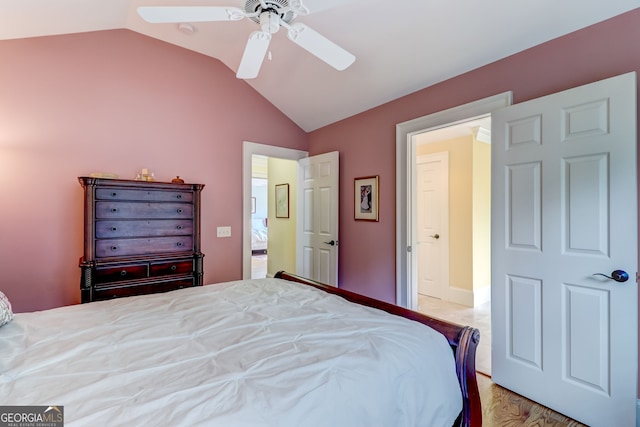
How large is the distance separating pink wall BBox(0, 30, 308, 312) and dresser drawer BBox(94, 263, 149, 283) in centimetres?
A: 50

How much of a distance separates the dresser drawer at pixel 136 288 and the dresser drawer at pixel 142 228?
42 centimetres

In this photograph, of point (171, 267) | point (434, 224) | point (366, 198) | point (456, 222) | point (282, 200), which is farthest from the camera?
point (282, 200)

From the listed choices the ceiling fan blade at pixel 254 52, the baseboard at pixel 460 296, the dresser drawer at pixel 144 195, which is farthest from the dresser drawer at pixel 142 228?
the baseboard at pixel 460 296

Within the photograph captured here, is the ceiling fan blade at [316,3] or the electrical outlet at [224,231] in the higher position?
the ceiling fan blade at [316,3]

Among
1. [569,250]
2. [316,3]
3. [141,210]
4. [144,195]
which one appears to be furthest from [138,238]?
[569,250]

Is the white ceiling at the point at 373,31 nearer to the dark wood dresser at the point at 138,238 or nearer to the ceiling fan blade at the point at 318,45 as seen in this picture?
the ceiling fan blade at the point at 318,45

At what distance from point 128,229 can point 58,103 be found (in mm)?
1246

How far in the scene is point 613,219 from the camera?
1.75 metres

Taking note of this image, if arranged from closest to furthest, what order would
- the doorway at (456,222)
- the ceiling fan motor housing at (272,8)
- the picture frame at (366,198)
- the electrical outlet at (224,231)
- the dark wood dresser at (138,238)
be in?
the ceiling fan motor housing at (272,8)
the dark wood dresser at (138,238)
the picture frame at (366,198)
the electrical outlet at (224,231)
the doorway at (456,222)

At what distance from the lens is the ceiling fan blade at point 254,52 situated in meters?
1.76

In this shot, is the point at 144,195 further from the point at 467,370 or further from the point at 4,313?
the point at 467,370

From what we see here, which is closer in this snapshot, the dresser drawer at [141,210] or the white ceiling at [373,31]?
the white ceiling at [373,31]

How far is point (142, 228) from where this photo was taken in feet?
8.75

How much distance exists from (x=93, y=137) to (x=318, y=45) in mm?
2283
